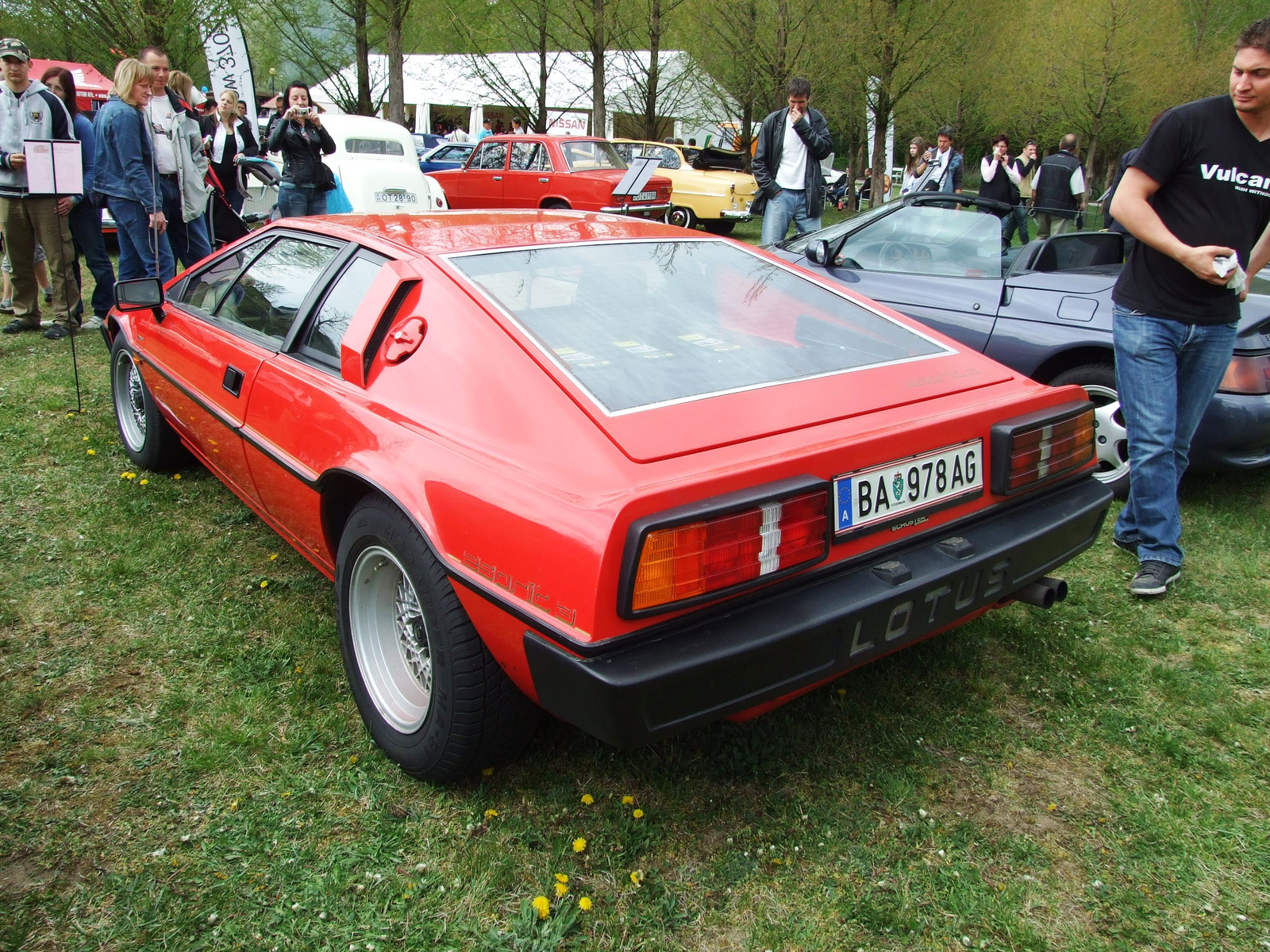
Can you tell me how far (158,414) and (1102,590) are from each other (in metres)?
3.96

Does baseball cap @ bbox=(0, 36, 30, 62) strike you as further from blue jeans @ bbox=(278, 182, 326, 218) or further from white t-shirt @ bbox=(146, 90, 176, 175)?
blue jeans @ bbox=(278, 182, 326, 218)

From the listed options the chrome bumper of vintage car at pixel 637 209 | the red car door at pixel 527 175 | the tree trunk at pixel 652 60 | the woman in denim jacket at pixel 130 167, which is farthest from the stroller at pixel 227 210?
the tree trunk at pixel 652 60

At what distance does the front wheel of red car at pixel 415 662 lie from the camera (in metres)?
1.97

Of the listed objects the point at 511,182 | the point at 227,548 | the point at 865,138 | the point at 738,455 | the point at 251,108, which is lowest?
the point at 227,548

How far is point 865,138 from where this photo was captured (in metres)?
25.3

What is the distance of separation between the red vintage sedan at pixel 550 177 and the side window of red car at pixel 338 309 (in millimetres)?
9540

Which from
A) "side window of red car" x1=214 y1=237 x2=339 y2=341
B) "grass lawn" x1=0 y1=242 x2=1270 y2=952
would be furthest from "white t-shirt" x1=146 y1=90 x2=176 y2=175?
"grass lawn" x1=0 y1=242 x2=1270 y2=952

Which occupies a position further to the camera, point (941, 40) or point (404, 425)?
point (941, 40)

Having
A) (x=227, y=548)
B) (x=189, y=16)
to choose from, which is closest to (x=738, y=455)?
(x=227, y=548)

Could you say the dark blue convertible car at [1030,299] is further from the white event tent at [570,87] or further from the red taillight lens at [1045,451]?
the white event tent at [570,87]

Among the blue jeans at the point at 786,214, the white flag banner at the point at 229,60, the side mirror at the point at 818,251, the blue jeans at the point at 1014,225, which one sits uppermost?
the white flag banner at the point at 229,60

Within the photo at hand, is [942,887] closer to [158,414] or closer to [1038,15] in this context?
[158,414]

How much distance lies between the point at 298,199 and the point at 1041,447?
7.19m

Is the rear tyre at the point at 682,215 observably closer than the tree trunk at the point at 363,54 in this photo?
Yes
